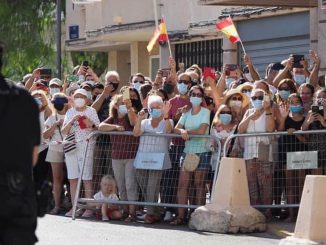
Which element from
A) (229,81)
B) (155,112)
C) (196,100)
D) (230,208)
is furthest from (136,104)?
(229,81)

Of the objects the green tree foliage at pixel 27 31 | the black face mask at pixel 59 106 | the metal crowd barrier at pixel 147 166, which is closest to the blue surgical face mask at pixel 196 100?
the metal crowd barrier at pixel 147 166

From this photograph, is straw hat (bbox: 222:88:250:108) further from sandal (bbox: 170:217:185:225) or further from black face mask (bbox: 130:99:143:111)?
sandal (bbox: 170:217:185:225)

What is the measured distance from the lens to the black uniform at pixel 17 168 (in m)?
6.54

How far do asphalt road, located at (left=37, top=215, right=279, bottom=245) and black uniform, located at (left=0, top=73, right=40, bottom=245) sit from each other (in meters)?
5.42

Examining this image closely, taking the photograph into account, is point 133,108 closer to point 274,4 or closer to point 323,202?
point 323,202

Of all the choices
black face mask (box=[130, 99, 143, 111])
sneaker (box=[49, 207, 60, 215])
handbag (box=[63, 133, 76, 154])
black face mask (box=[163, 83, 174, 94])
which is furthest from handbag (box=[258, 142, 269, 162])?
sneaker (box=[49, 207, 60, 215])

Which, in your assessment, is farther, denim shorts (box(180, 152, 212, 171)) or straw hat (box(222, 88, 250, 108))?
straw hat (box(222, 88, 250, 108))

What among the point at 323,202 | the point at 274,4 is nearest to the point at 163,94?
the point at 323,202

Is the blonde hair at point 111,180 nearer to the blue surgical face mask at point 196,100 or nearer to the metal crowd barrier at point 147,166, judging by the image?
the metal crowd barrier at point 147,166

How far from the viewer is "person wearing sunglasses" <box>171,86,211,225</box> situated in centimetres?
1391

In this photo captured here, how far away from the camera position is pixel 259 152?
45.1ft

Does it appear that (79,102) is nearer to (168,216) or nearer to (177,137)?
(177,137)

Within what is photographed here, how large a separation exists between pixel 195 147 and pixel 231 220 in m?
1.49

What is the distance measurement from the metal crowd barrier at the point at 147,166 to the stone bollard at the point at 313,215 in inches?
104
